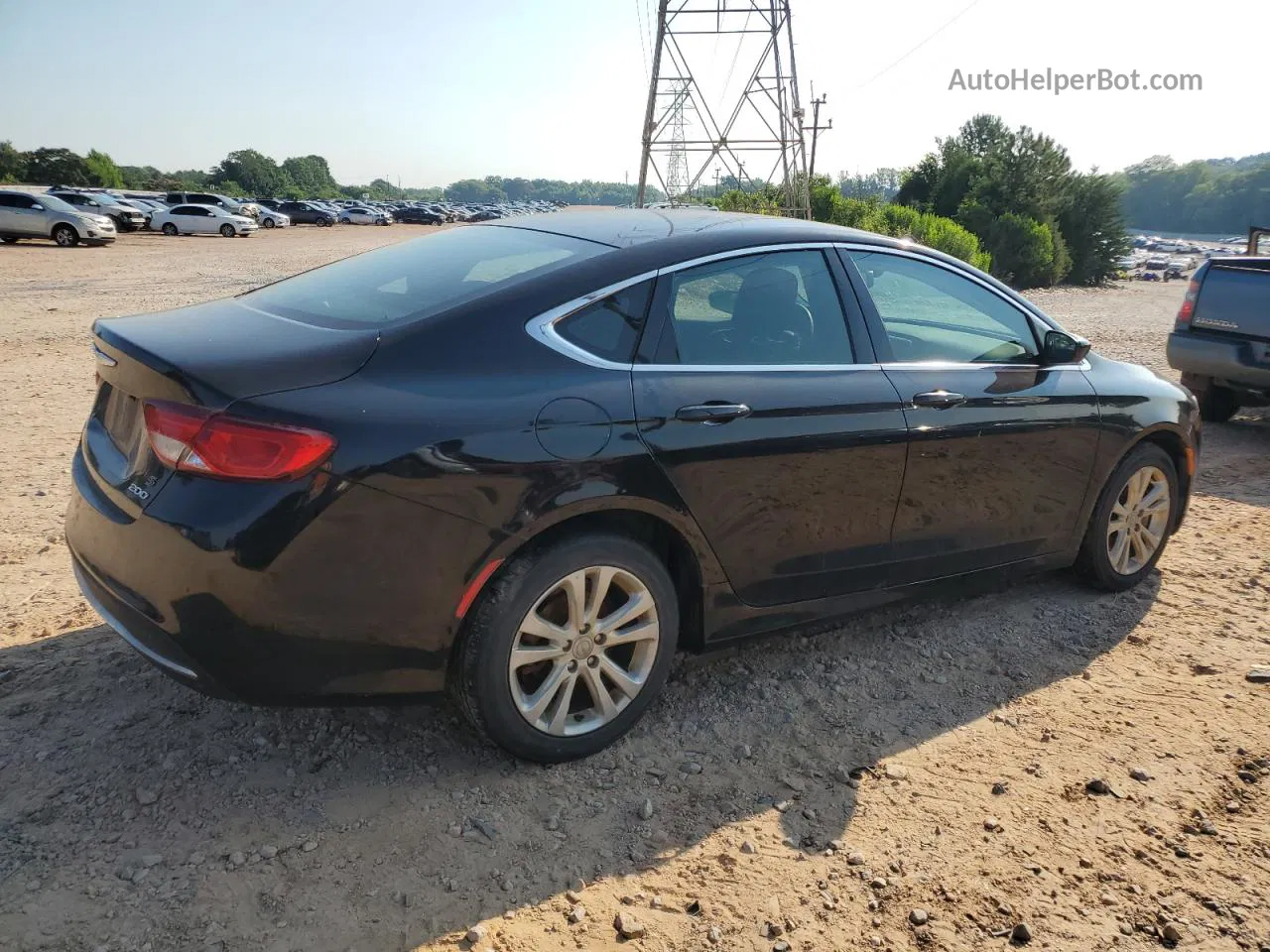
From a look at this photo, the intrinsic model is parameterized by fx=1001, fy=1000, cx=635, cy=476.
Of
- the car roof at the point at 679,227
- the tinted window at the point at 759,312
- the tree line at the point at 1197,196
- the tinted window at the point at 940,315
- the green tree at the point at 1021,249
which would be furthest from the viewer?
the tree line at the point at 1197,196

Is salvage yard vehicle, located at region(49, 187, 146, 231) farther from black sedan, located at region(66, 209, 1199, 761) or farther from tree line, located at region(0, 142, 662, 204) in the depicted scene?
black sedan, located at region(66, 209, 1199, 761)

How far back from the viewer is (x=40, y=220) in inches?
1160

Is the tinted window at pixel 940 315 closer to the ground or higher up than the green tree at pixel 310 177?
closer to the ground

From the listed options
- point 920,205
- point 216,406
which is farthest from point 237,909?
point 920,205

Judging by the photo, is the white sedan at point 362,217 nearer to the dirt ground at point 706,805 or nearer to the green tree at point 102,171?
the green tree at point 102,171

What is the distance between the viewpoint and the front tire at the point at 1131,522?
459 centimetres

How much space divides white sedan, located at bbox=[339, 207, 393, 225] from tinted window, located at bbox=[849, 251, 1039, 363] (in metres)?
63.7

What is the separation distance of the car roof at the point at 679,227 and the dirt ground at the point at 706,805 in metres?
1.64

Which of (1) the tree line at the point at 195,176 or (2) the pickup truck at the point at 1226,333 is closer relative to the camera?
(2) the pickup truck at the point at 1226,333

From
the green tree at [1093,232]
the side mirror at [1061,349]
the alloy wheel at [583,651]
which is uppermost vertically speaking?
the green tree at [1093,232]

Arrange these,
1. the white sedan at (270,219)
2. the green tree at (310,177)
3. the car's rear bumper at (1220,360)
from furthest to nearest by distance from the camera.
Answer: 1. the green tree at (310,177)
2. the white sedan at (270,219)
3. the car's rear bumper at (1220,360)

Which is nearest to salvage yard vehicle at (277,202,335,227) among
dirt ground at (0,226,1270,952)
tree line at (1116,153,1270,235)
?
dirt ground at (0,226,1270,952)

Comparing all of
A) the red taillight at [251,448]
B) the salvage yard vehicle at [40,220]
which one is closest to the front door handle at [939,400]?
the red taillight at [251,448]

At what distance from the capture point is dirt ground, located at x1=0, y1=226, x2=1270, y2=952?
255 cm
